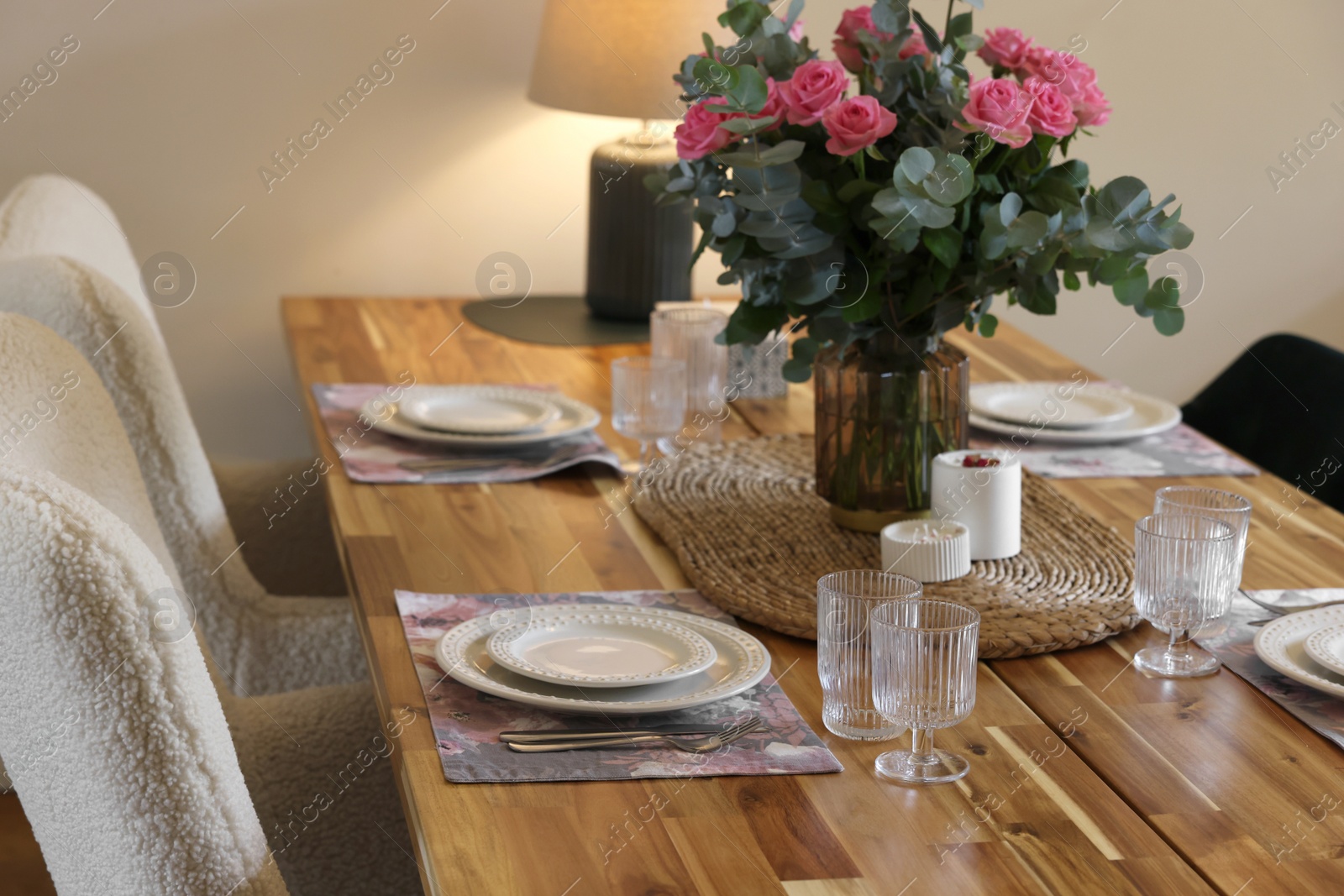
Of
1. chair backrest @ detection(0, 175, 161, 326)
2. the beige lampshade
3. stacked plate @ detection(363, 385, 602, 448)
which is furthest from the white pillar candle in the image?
the beige lampshade

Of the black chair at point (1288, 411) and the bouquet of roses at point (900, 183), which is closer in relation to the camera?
the bouquet of roses at point (900, 183)

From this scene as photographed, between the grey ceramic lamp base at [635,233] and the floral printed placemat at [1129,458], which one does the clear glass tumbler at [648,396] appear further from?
the grey ceramic lamp base at [635,233]

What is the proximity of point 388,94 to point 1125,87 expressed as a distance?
143 cm

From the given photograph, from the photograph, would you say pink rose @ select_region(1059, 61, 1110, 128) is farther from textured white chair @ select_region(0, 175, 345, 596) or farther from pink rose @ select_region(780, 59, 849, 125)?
textured white chair @ select_region(0, 175, 345, 596)

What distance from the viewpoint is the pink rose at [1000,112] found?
3.74 ft

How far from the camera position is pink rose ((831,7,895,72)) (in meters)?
1.29

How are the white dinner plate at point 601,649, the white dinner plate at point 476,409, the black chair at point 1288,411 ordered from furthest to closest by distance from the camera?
the black chair at point 1288,411, the white dinner plate at point 476,409, the white dinner plate at point 601,649

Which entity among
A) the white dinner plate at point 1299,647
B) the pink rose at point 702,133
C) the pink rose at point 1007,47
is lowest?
the white dinner plate at point 1299,647

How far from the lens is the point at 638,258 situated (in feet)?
7.57

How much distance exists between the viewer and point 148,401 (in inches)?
56.6

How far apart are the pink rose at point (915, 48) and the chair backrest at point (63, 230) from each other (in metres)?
0.85

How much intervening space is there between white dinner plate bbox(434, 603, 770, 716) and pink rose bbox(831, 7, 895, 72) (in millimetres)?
538

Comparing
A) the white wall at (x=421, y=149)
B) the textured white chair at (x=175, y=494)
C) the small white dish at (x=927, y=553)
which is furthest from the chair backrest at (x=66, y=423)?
the white wall at (x=421, y=149)

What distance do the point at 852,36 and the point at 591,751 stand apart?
2.37ft
